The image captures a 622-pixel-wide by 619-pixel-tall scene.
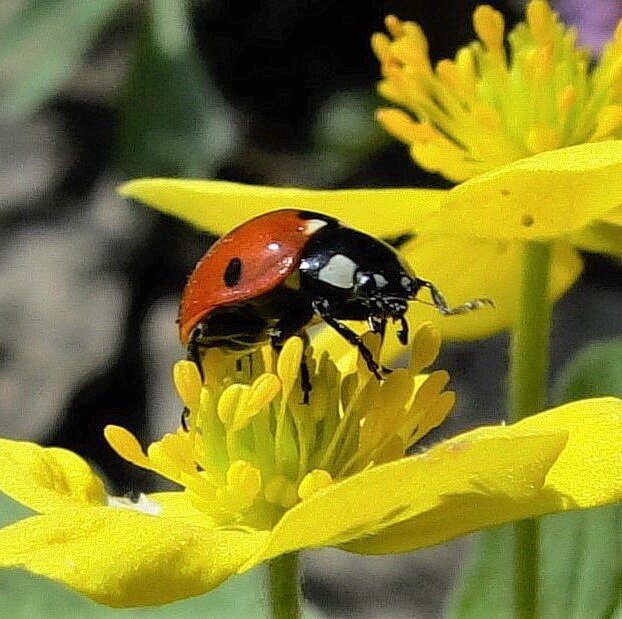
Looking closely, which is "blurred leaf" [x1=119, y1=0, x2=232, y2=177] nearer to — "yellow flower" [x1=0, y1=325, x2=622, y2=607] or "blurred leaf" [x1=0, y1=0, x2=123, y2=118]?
"blurred leaf" [x1=0, y1=0, x2=123, y2=118]

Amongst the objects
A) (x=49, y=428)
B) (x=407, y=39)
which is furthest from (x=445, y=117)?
(x=49, y=428)

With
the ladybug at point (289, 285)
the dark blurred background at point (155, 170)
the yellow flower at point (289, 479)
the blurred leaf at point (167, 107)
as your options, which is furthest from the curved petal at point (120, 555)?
the blurred leaf at point (167, 107)

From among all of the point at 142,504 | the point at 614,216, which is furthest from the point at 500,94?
the point at 142,504

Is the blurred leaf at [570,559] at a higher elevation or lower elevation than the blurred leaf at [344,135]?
lower

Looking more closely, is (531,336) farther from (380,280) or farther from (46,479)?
(46,479)

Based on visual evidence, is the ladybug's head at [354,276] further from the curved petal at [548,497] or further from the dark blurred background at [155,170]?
the dark blurred background at [155,170]
